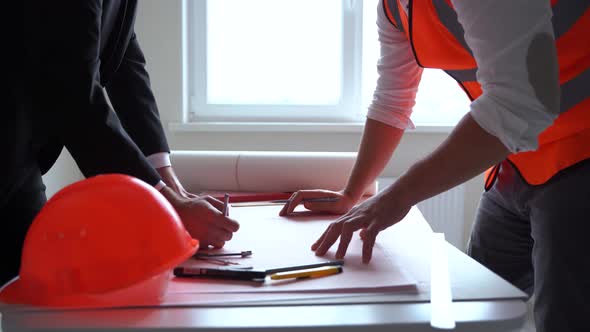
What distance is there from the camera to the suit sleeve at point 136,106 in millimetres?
1242

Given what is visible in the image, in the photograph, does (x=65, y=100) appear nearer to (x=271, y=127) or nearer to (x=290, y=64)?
(x=271, y=127)

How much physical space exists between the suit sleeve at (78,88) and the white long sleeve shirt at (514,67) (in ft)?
1.70

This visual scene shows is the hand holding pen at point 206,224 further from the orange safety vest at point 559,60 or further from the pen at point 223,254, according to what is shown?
the orange safety vest at point 559,60

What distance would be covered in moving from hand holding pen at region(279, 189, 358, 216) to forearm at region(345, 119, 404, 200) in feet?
0.08

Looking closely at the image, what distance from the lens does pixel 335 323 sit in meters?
0.60

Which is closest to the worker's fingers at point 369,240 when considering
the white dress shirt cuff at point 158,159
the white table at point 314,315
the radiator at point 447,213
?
the white table at point 314,315

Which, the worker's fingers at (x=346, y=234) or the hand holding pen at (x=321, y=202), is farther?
the hand holding pen at (x=321, y=202)

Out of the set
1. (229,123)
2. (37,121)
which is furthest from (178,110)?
(37,121)

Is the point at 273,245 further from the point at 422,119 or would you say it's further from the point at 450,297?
the point at 422,119

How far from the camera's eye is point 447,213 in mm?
2773

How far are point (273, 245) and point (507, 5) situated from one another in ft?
1.71

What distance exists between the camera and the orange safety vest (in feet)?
2.70

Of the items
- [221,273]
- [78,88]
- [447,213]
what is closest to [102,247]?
[221,273]

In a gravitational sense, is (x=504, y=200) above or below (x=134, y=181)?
below
